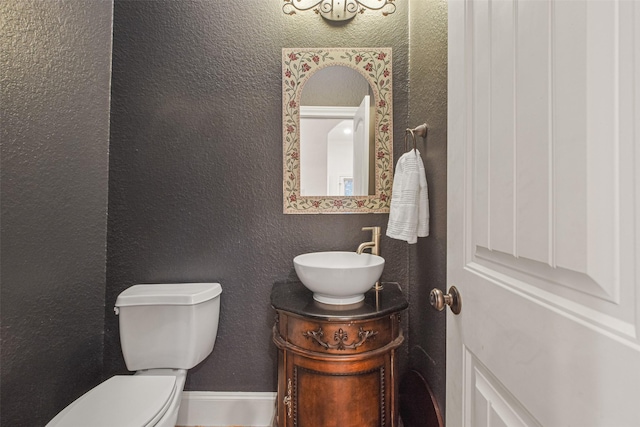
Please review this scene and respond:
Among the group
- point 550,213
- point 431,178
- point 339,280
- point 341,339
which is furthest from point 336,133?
point 550,213

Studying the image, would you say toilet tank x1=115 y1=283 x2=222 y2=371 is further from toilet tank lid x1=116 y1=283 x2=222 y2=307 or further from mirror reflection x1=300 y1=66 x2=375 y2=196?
mirror reflection x1=300 y1=66 x2=375 y2=196

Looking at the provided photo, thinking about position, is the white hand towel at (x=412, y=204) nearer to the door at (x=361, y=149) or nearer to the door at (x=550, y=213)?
the door at (x=361, y=149)

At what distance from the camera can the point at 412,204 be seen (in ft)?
3.97

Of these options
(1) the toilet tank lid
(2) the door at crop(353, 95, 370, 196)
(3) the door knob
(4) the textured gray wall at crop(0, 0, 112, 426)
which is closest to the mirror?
(2) the door at crop(353, 95, 370, 196)

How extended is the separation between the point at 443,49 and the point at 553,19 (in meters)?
0.80

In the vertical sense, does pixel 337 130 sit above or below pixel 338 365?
above

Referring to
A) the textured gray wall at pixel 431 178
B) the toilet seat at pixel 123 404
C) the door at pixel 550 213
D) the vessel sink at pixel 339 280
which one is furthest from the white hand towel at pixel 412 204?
the toilet seat at pixel 123 404

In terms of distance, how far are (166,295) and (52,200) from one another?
626 mm

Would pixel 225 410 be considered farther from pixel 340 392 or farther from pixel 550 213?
pixel 550 213

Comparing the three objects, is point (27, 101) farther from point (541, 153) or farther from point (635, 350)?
point (635, 350)

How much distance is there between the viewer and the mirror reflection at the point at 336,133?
155 centimetres

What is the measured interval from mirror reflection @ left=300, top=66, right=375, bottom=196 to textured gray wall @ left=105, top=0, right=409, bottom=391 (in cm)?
14

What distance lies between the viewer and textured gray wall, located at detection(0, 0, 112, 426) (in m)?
1.09

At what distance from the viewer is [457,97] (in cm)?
71
